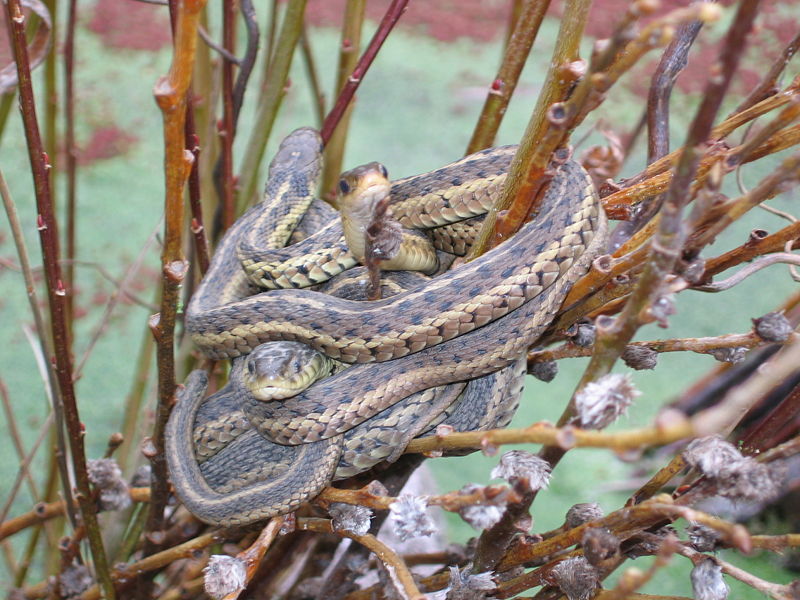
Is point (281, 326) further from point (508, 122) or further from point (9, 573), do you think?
point (508, 122)

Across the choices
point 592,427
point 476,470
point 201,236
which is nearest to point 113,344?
point 476,470

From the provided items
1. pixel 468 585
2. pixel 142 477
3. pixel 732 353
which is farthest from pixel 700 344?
pixel 142 477

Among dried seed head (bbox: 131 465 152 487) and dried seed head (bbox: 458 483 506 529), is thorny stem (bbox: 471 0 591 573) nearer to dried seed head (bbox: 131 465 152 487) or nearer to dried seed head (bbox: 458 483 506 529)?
dried seed head (bbox: 458 483 506 529)

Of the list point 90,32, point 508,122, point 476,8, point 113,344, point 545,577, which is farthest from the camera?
point 476,8

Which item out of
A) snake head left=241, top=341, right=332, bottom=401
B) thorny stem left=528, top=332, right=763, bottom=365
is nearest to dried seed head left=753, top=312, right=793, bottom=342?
thorny stem left=528, top=332, right=763, bottom=365

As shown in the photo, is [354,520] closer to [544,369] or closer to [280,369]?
[280,369]
